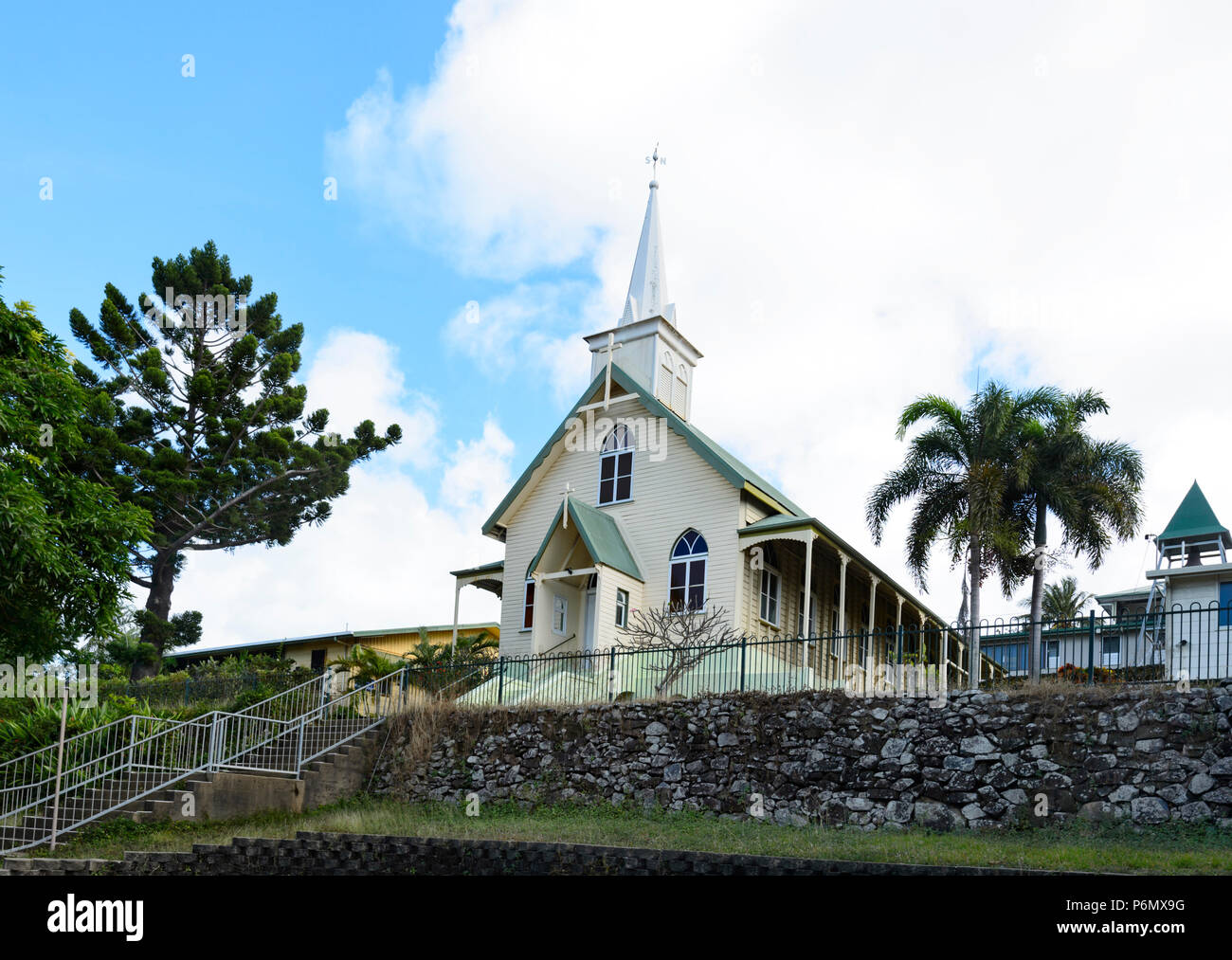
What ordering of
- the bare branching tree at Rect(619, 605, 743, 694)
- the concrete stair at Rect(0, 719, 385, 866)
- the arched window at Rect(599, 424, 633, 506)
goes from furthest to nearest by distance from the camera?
the arched window at Rect(599, 424, 633, 506) → the bare branching tree at Rect(619, 605, 743, 694) → the concrete stair at Rect(0, 719, 385, 866)

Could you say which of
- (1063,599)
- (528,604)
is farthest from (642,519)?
(1063,599)

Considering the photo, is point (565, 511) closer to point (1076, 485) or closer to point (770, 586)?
point (770, 586)

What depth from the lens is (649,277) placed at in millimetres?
33438

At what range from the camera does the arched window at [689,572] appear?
26.0 m

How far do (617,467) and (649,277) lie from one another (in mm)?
7385

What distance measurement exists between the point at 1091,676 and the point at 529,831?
8.03 m

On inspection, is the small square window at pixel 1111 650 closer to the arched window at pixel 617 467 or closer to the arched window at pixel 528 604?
the arched window at pixel 617 467

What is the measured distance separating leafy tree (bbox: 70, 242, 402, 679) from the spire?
11743mm

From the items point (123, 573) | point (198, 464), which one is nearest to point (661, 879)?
point (123, 573)

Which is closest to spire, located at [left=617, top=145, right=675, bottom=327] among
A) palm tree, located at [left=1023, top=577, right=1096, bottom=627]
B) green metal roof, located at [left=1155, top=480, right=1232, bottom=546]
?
green metal roof, located at [left=1155, top=480, right=1232, bottom=546]

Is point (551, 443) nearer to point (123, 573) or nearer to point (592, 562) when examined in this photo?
point (592, 562)

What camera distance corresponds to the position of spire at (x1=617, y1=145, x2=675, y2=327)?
32.1 metres

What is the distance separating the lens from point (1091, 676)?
16547mm

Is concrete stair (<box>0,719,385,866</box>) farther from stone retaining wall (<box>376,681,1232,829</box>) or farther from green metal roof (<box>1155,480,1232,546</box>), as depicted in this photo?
green metal roof (<box>1155,480,1232,546</box>)
